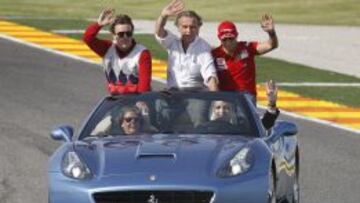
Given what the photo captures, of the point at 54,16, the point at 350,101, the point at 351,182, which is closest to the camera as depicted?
the point at 351,182

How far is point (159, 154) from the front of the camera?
32.5 ft

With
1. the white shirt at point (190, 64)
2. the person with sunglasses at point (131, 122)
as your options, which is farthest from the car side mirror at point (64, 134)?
the white shirt at point (190, 64)

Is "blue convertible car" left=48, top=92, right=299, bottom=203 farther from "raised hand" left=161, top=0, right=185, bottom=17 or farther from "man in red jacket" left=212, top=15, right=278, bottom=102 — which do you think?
"raised hand" left=161, top=0, right=185, bottom=17

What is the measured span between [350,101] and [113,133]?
14312mm

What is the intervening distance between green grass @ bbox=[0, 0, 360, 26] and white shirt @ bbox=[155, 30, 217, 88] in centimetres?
2907

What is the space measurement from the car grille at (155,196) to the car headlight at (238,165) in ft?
0.92

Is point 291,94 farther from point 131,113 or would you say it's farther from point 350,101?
point 131,113

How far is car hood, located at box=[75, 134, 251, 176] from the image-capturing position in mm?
9742

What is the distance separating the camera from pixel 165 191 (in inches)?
375

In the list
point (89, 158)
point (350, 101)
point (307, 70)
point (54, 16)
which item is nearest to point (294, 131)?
point (89, 158)

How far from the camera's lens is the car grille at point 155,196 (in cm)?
951

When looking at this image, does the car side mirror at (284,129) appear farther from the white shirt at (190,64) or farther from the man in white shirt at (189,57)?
the white shirt at (190,64)

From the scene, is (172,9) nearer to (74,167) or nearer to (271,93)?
(271,93)

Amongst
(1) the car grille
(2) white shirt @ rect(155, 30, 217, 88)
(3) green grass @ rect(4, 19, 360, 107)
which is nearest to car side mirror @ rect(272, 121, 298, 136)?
(2) white shirt @ rect(155, 30, 217, 88)
